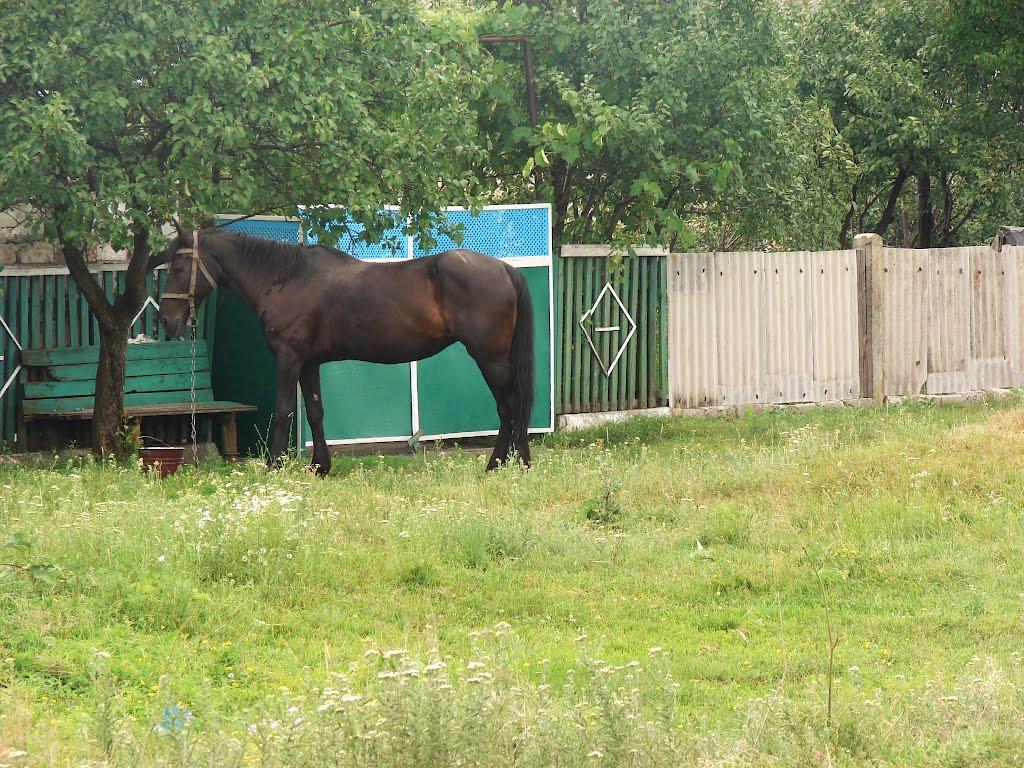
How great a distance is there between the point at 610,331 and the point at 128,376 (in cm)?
519

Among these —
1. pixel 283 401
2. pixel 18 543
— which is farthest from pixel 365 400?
pixel 18 543

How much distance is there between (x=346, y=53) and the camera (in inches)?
446

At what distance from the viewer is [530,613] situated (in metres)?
6.73

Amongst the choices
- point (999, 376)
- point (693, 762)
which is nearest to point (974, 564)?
point (693, 762)

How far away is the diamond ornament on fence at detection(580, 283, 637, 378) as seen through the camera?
14.8 meters

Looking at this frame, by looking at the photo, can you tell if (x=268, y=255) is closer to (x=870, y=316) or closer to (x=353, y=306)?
(x=353, y=306)

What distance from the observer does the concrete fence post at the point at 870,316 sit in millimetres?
16156

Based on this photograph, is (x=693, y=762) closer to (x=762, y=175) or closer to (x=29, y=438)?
(x=29, y=438)

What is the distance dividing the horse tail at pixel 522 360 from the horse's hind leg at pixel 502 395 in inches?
3.2

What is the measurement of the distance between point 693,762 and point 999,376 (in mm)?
13978

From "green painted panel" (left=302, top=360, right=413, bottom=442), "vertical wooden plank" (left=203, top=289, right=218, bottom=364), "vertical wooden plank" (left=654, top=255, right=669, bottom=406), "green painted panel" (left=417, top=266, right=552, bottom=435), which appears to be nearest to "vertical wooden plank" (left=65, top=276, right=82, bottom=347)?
"vertical wooden plank" (left=203, top=289, right=218, bottom=364)

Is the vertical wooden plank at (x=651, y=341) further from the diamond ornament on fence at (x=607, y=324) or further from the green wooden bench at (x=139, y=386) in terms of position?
the green wooden bench at (x=139, y=386)

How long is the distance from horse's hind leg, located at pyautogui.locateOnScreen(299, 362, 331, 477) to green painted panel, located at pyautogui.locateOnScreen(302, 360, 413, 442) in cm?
94

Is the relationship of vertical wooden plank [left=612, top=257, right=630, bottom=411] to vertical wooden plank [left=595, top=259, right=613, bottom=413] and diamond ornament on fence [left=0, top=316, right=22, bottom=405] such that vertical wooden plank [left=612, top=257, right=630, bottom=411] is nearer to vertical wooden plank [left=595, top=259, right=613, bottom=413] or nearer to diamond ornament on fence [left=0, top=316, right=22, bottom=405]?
vertical wooden plank [left=595, top=259, right=613, bottom=413]
